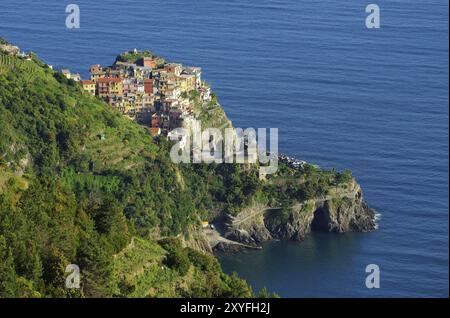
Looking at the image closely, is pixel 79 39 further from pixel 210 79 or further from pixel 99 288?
pixel 99 288

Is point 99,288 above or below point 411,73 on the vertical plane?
below

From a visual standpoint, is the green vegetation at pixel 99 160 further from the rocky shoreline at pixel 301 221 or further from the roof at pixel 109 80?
the roof at pixel 109 80

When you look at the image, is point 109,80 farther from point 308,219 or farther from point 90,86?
point 308,219

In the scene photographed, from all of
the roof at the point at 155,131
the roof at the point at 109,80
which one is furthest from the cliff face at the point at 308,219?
the roof at the point at 109,80

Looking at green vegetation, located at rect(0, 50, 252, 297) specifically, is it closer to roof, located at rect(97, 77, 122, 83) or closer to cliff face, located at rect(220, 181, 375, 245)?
cliff face, located at rect(220, 181, 375, 245)

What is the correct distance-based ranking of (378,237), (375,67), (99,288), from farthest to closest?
(375,67), (378,237), (99,288)

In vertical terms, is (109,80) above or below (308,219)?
above

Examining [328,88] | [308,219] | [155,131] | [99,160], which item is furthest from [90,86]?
[328,88]

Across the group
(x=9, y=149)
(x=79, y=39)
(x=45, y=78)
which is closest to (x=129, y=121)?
(x=45, y=78)
